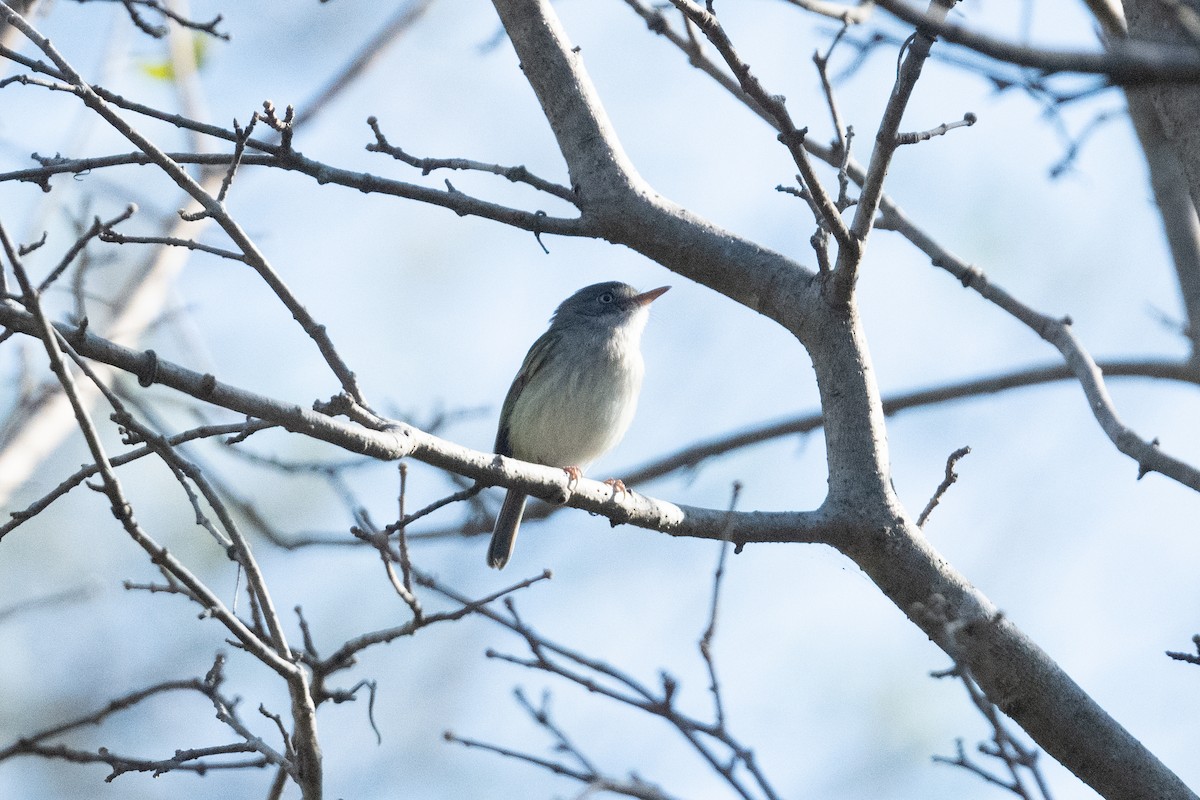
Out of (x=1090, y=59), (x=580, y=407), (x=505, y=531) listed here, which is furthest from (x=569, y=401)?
(x=1090, y=59)

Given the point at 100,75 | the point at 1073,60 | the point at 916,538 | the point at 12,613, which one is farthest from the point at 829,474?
the point at 100,75

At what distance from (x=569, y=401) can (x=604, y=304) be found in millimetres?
1024

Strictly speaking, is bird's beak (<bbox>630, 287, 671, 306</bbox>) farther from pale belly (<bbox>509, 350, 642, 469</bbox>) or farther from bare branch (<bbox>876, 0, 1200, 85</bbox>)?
bare branch (<bbox>876, 0, 1200, 85</bbox>)

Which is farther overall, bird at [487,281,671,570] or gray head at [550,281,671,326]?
gray head at [550,281,671,326]

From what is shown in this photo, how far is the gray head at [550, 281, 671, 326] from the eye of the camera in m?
7.52

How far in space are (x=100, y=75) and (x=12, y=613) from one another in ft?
11.8

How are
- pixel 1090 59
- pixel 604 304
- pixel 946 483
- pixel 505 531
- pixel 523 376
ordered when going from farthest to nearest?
pixel 604 304
pixel 523 376
pixel 505 531
pixel 946 483
pixel 1090 59

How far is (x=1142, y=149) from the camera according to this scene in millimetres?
4684

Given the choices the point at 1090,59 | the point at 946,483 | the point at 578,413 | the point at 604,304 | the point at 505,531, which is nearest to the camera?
the point at 1090,59

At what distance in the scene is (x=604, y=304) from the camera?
771 cm

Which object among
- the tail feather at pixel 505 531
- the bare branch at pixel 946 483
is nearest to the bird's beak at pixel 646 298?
the tail feather at pixel 505 531

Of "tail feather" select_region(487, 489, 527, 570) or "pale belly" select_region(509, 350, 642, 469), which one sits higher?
"pale belly" select_region(509, 350, 642, 469)

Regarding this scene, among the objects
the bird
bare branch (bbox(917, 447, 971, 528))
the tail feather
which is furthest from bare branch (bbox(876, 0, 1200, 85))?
the tail feather

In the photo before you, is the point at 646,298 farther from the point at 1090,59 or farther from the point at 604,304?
the point at 1090,59
